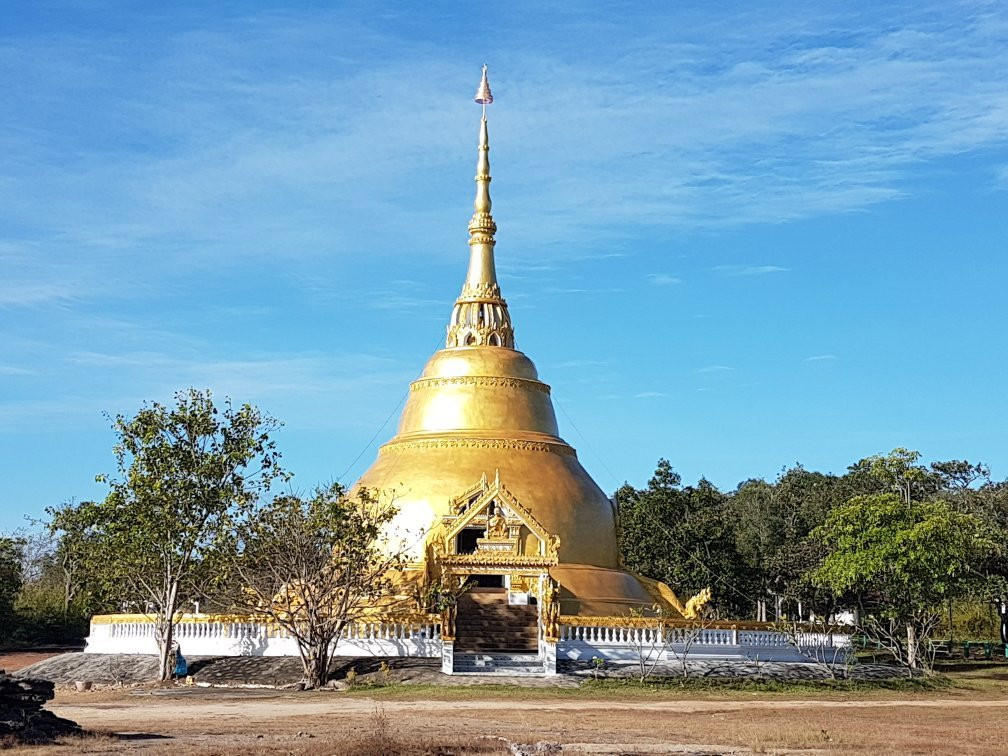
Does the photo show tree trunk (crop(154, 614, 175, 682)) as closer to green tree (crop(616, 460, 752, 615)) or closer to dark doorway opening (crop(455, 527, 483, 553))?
dark doorway opening (crop(455, 527, 483, 553))

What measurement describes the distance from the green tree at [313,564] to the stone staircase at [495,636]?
3.25 metres

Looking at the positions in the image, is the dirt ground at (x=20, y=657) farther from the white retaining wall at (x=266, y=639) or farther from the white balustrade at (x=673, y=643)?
the white balustrade at (x=673, y=643)

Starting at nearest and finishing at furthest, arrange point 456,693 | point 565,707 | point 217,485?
point 565,707
point 456,693
point 217,485

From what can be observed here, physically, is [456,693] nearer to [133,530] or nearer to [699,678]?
[699,678]

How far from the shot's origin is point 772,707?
27953 millimetres

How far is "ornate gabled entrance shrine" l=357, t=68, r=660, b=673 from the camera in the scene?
3906cm

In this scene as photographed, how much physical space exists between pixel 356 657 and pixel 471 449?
32.6 ft

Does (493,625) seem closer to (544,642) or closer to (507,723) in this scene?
(544,642)

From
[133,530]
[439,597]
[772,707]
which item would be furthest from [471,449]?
[772,707]

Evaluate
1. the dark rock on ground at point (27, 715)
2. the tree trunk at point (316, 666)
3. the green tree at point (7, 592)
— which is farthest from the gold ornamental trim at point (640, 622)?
the green tree at point (7, 592)

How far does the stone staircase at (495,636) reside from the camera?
34844 millimetres

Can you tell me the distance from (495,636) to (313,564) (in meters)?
6.18

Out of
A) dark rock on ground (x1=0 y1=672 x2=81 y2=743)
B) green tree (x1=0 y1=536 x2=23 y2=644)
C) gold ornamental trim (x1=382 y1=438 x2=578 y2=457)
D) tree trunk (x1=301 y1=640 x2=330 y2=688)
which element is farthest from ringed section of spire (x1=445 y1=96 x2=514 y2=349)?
dark rock on ground (x1=0 y1=672 x2=81 y2=743)

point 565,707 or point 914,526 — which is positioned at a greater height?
point 914,526
